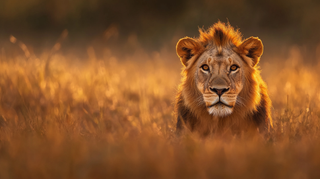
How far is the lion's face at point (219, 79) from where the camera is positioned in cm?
349

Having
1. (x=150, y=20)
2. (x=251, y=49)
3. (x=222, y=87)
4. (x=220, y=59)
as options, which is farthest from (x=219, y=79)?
(x=150, y=20)

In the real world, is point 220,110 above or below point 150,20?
below

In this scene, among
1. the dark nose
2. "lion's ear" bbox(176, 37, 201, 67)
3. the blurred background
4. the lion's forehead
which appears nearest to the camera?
the dark nose

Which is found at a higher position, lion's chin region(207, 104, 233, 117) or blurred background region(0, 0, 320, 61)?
blurred background region(0, 0, 320, 61)

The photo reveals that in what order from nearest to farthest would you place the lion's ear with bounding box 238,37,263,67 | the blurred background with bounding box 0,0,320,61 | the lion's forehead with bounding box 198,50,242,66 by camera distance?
1. the lion's forehead with bounding box 198,50,242,66
2. the lion's ear with bounding box 238,37,263,67
3. the blurred background with bounding box 0,0,320,61

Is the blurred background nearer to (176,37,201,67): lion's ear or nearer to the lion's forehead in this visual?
(176,37,201,67): lion's ear

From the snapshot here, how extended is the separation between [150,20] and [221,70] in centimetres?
1472

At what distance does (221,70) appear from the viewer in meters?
3.70

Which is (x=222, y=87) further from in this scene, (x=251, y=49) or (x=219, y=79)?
(x=251, y=49)

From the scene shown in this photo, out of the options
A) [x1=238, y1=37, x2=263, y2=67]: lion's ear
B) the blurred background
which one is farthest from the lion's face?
the blurred background

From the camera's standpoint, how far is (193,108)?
12.7 feet

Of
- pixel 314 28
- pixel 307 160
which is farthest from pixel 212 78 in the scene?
pixel 314 28

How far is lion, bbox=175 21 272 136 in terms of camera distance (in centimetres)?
355

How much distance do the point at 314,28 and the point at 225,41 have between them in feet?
41.8
